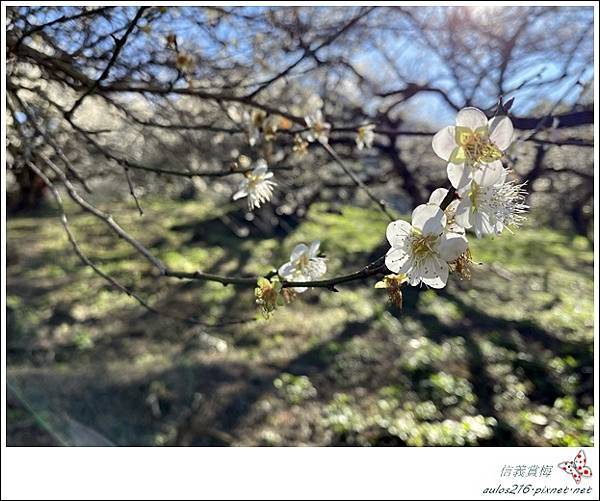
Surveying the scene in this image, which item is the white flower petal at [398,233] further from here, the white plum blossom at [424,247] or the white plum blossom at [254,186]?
the white plum blossom at [254,186]

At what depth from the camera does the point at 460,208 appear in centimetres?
62

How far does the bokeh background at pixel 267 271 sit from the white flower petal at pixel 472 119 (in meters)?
0.39

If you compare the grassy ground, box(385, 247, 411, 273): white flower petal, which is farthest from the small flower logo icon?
box(385, 247, 411, 273): white flower petal

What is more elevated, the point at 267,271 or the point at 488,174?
the point at 488,174

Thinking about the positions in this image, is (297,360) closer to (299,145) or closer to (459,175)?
(299,145)

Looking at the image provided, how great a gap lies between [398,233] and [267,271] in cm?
226

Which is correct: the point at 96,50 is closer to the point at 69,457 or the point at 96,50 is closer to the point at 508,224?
the point at 69,457

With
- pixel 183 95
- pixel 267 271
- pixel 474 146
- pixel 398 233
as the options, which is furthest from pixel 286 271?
pixel 267 271

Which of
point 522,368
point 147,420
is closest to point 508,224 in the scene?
point 147,420

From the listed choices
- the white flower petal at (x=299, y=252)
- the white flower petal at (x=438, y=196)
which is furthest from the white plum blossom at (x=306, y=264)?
the white flower petal at (x=438, y=196)

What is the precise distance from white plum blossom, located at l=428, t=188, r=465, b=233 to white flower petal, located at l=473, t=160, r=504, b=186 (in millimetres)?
35

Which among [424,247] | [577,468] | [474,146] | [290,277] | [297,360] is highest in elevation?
[474,146]

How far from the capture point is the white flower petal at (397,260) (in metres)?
0.66

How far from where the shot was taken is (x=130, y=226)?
220 inches
